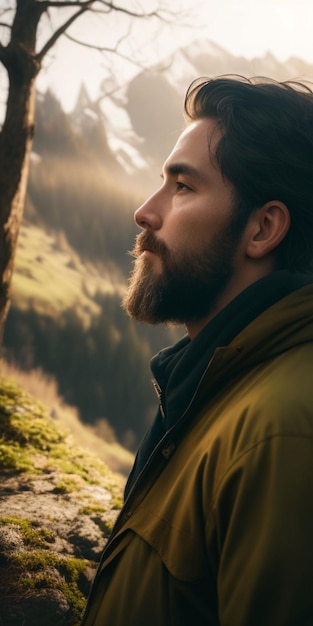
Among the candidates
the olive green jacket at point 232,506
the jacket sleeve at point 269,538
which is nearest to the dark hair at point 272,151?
the olive green jacket at point 232,506

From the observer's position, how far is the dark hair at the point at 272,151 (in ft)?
6.90

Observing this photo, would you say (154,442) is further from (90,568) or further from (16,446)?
(16,446)

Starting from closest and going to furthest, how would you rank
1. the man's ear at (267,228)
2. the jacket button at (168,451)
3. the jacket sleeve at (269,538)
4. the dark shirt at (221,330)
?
the jacket sleeve at (269,538)
the jacket button at (168,451)
the dark shirt at (221,330)
the man's ear at (267,228)

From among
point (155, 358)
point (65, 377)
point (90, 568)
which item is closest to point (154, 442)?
point (155, 358)

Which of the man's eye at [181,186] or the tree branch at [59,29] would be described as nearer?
the man's eye at [181,186]

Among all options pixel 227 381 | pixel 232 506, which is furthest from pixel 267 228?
pixel 232 506

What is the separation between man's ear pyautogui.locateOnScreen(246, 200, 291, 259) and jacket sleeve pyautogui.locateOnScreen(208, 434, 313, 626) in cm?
91

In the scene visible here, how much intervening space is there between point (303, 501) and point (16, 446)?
2.41 metres

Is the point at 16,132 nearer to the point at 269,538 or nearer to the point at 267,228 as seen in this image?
the point at 267,228

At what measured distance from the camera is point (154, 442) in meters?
2.06

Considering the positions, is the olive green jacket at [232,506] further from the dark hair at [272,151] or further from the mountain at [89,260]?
the mountain at [89,260]

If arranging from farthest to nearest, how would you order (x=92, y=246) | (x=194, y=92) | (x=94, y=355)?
(x=92, y=246), (x=94, y=355), (x=194, y=92)

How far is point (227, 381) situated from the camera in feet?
5.47

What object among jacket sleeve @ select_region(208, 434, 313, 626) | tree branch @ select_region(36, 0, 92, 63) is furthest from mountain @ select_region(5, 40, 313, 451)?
jacket sleeve @ select_region(208, 434, 313, 626)
